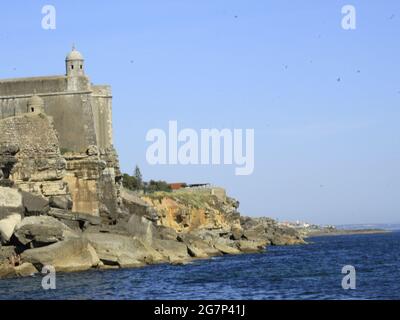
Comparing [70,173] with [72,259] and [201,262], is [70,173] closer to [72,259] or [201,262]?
[201,262]

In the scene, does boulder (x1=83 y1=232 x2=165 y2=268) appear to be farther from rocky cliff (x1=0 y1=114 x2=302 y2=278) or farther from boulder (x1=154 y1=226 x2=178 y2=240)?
boulder (x1=154 y1=226 x2=178 y2=240)

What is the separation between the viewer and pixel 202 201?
73.9 meters

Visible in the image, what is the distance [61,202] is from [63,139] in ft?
22.0

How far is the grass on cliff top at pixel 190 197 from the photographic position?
68.0 meters

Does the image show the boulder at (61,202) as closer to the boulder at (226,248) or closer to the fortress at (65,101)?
the fortress at (65,101)

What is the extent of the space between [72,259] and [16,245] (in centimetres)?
268

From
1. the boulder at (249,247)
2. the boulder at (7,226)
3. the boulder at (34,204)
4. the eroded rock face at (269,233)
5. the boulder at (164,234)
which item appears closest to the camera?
the boulder at (7,226)

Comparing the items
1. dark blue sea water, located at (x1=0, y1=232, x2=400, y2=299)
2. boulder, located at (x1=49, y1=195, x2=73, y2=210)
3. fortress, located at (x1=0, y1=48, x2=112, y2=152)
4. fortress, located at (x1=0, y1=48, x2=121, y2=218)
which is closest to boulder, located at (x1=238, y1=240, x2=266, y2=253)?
fortress, located at (x1=0, y1=48, x2=121, y2=218)

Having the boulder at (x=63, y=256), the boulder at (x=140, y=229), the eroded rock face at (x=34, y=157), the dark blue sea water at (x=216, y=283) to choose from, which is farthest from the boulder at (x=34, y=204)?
the dark blue sea water at (x=216, y=283)

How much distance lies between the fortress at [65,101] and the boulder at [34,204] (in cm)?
861

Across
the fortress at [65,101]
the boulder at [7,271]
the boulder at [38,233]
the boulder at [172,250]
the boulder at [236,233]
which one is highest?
the fortress at [65,101]

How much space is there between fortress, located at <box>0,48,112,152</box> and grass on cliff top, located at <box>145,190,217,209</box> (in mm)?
16927

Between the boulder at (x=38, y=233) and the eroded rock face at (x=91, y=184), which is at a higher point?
the eroded rock face at (x=91, y=184)

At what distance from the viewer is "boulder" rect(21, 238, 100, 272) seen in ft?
112
